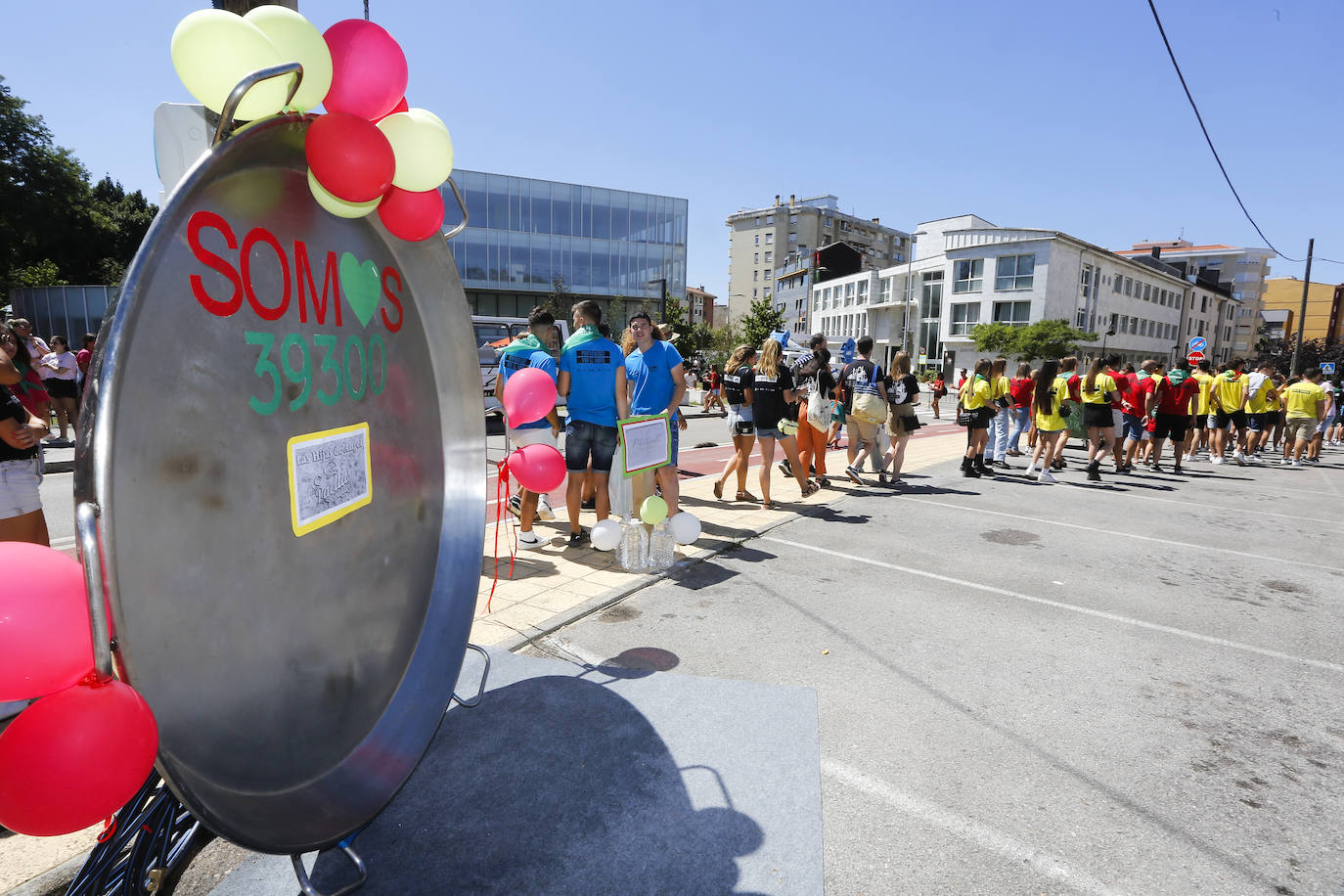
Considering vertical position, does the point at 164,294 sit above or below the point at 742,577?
above

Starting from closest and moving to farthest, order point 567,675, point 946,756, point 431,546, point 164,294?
point 164,294
point 431,546
point 946,756
point 567,675

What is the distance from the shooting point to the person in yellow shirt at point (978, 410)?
9.93m

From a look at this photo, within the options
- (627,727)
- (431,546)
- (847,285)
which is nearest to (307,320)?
(431,546)

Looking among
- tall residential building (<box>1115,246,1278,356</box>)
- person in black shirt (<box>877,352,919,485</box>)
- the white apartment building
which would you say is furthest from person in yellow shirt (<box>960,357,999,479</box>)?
tall residential building (<box>1115,246,1278,356</box>)

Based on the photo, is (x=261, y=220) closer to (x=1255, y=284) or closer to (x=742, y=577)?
(x=742, y=577)

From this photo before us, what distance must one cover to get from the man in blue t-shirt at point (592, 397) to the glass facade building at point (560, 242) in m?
38.6

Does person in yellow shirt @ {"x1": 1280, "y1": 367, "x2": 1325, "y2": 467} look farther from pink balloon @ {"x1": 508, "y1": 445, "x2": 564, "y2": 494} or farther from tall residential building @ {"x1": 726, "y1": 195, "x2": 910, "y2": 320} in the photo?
tall residential building @ {"x1": 726, "y1": 195, "x2": 910, "y2": 320}

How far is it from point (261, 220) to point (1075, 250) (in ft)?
196

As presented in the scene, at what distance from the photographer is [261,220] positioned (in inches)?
69.3

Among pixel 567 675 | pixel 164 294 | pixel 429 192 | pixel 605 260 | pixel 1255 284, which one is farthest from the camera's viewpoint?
pixel 1255 284

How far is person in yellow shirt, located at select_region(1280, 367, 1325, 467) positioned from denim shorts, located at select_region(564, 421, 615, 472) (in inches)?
579

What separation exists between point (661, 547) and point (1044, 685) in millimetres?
2866

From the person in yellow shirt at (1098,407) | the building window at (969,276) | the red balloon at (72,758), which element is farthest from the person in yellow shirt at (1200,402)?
the building window at (969,276)

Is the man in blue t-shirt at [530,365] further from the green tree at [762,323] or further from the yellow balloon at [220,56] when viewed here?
the green tree at [762,323]
